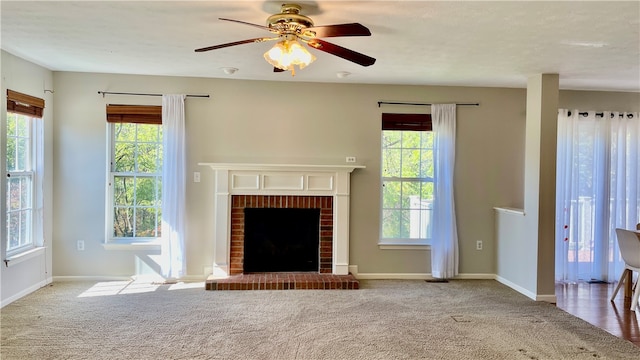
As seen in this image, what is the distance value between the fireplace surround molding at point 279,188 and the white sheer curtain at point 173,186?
0.34m

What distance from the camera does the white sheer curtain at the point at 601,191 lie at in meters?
5.16

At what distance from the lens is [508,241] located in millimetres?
4883

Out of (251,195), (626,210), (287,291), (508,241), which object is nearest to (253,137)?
(251,195)

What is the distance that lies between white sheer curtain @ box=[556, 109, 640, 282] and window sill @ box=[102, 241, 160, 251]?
16.1 feet

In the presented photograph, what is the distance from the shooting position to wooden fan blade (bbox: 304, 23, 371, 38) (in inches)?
89.0

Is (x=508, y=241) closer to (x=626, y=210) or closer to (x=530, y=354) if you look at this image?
(x=626, y=210)

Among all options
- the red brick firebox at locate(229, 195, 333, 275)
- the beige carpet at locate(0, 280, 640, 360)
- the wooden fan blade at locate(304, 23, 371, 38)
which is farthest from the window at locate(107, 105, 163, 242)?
the wooden fan blade at locate(304, 23, 371, 38)

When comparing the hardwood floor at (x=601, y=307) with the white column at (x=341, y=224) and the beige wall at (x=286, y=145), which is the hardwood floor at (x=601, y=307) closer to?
the beige wall at (x=286, y=145)

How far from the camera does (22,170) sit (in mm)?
4270

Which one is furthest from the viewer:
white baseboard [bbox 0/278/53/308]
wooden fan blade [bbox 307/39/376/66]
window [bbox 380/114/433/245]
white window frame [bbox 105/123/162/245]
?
window [bbox 380/114/433/245]

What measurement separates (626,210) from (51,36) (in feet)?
21.2

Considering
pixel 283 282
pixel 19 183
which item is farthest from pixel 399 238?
pixel 19 183

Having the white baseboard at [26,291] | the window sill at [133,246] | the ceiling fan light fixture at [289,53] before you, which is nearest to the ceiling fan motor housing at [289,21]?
the ceiling fan light fixture at [289,53]

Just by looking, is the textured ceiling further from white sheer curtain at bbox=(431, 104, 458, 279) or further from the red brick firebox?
the red brick firebox
